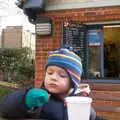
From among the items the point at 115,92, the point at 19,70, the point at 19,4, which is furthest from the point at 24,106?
the point at 19,70

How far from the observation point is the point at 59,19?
27.6 ft

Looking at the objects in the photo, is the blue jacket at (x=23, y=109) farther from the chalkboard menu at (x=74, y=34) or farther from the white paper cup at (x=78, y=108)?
the chalkboard menu at (x=74, y=34)

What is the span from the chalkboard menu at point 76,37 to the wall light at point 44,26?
1.42ft

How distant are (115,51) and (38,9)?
67.6 inches

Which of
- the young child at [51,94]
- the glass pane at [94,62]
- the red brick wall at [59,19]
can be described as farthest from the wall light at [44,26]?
the young child at [51,94]

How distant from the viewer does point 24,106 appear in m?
1.82

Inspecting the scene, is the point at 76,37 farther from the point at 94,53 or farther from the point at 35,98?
the point at 35,98

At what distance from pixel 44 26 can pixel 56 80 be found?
6.44m

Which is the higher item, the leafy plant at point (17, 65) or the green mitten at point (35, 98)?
the green mitten at point (35, 98)

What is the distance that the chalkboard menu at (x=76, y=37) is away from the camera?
26.2ft

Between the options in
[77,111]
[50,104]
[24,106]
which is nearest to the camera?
[77,111]

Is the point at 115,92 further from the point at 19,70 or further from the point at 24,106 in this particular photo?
the point at 19,70

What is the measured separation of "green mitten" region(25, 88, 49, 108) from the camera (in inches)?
69.3

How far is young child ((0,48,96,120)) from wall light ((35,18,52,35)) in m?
6.21
